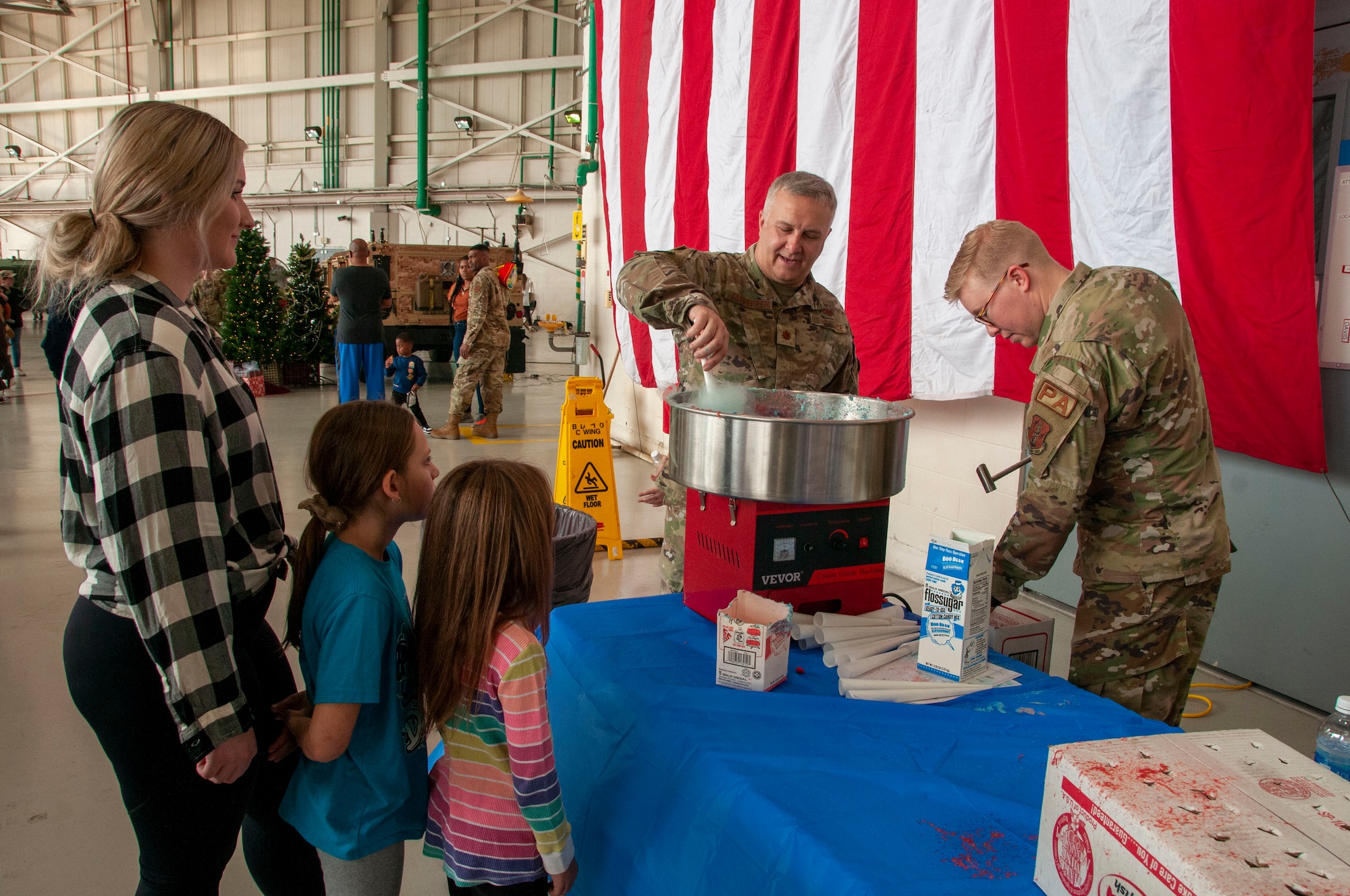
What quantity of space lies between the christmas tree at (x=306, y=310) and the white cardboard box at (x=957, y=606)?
10364 mm

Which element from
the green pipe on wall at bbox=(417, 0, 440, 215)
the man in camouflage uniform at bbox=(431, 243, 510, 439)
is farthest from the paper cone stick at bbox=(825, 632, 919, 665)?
the green pipe on wall at bbox=(417, 0, 440, 215)

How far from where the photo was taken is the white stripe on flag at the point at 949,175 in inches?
125

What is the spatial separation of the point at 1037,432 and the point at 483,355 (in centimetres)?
630

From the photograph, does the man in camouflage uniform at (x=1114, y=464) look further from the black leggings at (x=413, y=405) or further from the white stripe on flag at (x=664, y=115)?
the black leggings at (x=413, y=405)

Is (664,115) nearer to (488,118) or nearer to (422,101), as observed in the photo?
(422,101)

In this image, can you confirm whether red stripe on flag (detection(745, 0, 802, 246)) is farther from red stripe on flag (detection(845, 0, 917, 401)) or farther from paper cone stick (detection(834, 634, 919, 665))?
paper cone stick (detection(834, 634, 919, 665))

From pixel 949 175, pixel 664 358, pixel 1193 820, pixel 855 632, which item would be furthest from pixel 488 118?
pixel 1193 820

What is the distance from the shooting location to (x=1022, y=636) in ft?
5.68

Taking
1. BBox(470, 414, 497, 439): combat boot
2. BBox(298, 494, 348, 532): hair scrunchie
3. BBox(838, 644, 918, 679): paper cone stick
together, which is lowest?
BBox(470, 414, 497, 439): combat boot

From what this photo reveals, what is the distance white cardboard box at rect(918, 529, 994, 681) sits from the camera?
1412mm

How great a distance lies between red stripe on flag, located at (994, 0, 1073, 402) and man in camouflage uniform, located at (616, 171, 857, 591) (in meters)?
1.06

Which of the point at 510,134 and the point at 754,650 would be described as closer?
the point at 754,650

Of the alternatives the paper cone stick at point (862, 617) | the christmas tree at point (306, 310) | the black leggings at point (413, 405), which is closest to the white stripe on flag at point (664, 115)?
the black leggings at point (413, 405)

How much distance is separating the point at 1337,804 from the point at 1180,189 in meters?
2.22
